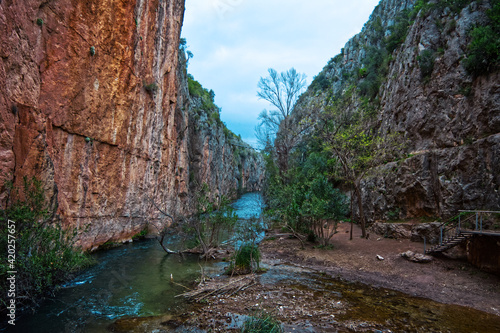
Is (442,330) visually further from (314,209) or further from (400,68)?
(400,68)

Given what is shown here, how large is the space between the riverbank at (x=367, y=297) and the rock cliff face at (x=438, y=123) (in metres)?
3.96

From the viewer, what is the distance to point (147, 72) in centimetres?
2145

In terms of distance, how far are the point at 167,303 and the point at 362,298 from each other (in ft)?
24.2

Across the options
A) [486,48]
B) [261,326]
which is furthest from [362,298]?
[486,48]

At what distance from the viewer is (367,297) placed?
33.7 ft

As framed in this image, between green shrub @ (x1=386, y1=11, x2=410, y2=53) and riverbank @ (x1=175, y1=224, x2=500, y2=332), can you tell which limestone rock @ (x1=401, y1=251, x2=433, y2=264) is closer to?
riverbank @ (x1=175, y1=224, x2=500, y2=332)

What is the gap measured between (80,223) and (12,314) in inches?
323

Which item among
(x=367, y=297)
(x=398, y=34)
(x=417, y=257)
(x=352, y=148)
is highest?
(x=398, y=34)

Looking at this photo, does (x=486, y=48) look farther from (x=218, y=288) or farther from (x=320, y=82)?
(x=320, y=82)

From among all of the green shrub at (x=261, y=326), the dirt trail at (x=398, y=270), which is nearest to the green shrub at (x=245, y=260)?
the dirt trail at (x=398, y=270)

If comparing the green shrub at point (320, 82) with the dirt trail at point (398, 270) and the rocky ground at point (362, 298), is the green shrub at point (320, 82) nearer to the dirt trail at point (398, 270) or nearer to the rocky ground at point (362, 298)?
the dirt trail at point (398, 270)

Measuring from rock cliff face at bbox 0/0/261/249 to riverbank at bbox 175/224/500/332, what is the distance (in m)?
8.63

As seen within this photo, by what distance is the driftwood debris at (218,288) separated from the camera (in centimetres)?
1020

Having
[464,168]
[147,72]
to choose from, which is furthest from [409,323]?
[147,72]
